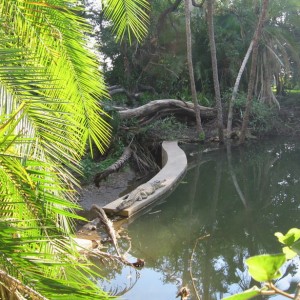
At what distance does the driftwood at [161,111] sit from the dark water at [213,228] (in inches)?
87.6

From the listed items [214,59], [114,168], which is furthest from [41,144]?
[214,59]

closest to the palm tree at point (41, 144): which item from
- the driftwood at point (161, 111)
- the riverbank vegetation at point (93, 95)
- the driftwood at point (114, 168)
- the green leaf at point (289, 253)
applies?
the riverbank vegetation at point (93, 95)

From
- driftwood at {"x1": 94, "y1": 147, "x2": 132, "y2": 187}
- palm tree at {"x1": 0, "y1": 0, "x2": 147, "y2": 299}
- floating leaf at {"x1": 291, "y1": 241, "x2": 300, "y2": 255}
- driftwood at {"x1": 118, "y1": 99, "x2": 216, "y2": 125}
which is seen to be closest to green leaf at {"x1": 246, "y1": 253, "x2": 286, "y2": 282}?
floating leaf at {"x1": 291, "y1": 241, "x2": 300, "y2": 255}

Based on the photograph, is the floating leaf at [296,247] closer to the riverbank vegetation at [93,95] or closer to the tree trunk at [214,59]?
the riverbank vegetation at [93,95]

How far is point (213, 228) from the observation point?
7156 millimetres

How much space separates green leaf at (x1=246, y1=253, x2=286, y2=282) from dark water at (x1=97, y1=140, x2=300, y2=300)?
5.39 ft

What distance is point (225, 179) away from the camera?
10812mm

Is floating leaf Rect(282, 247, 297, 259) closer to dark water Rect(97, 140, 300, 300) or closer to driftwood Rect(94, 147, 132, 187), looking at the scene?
dark water Rect(97, 140, 300, 300)

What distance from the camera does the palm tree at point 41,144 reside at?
5.46 ft

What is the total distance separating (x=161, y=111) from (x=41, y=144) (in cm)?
1233

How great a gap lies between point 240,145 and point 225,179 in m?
4.00

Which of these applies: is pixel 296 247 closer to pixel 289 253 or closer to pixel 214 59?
pixel 289 253

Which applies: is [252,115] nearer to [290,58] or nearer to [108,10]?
[290,58]

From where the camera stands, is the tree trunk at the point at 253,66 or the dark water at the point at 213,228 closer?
the dark water at the point at 213,228
